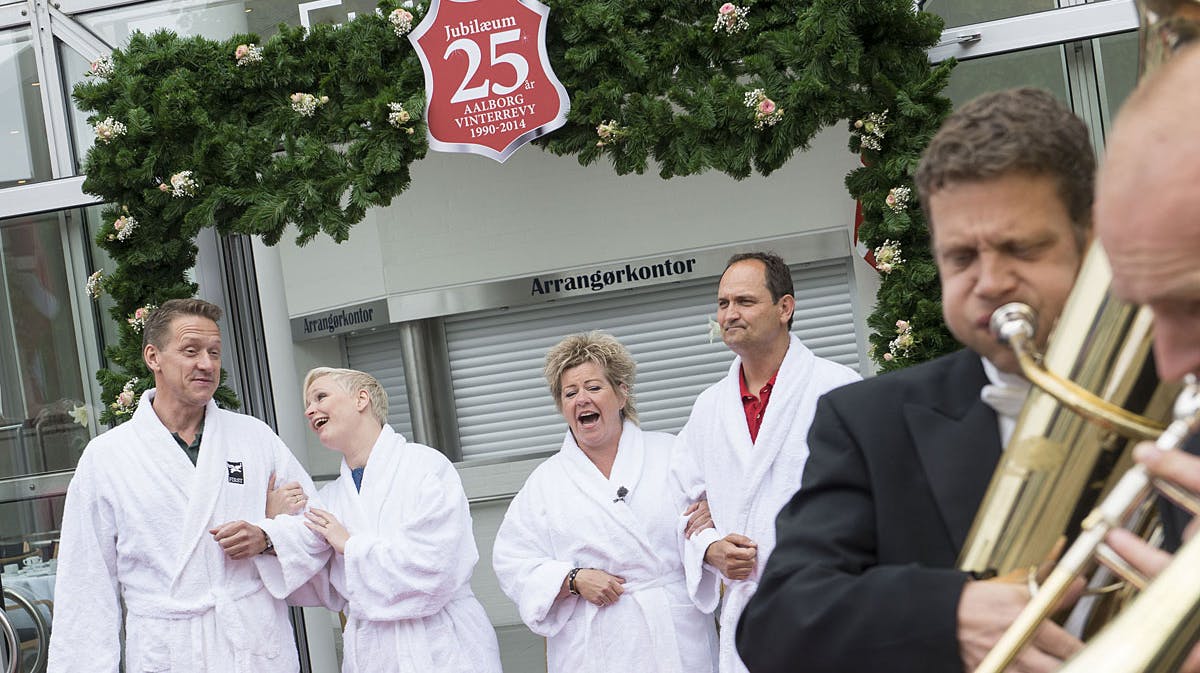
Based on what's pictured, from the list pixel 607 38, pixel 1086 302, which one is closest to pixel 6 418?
pixel 607 38

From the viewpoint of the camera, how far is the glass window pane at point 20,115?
18.5ft

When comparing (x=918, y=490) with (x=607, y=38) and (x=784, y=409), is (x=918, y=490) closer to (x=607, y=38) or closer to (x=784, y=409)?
(x=784, y=409)

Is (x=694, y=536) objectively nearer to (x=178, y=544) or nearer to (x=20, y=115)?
(x=178, y=544)

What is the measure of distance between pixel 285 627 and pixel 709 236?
487 cm

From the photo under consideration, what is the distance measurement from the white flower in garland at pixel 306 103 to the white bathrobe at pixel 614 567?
5.53ft

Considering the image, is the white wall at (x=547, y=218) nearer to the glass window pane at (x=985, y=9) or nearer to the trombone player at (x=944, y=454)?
the glass window pane at (x=985, y=9)

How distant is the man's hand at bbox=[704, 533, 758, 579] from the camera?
3.67 metres

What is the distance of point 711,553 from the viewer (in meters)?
3.78

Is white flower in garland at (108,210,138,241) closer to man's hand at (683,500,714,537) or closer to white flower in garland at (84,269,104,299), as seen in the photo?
white flower in garland at (84,269,104,299)

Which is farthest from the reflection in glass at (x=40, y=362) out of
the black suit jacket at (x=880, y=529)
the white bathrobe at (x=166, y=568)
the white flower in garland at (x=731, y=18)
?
the black suit jacket at (x=880, y=529)

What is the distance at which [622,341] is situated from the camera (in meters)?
8.98

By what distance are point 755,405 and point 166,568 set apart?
6.45 ft

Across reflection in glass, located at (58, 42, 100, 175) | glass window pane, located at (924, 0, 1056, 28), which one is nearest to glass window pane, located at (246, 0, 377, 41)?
reflection in glass, located at (58, 42, 100, 175)

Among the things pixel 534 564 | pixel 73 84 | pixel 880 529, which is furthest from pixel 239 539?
pixel 880 529
